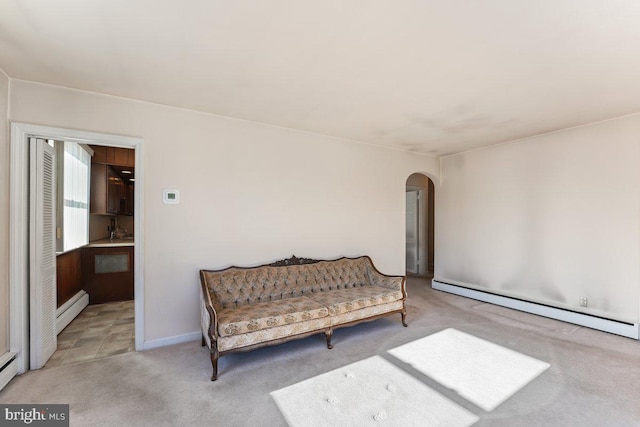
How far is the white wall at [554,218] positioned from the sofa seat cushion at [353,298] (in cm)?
227

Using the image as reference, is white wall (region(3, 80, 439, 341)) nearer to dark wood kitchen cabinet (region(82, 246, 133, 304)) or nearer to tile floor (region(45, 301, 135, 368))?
tile floor (region(45, 301, 135, 368))

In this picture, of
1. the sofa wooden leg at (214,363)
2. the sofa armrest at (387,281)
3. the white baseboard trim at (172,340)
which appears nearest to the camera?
the sofa wooden leg at (214,363)

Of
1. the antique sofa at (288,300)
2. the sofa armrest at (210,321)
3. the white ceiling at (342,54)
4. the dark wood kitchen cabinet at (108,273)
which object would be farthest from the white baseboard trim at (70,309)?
the white ceiling at (342,54)

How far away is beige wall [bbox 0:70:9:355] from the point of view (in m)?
2.41

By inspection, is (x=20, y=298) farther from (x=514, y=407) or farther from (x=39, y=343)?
(x=514, y=407)

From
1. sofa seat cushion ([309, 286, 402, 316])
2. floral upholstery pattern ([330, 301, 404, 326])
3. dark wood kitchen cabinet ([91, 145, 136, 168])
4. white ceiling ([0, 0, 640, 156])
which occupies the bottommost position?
floral upholstery pattern ([330, 301, 404, 326])

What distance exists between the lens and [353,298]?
344 cm

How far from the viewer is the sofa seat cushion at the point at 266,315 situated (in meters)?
2.63

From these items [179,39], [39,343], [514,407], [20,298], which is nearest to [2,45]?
[179,39]

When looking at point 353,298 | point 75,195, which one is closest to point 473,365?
point 353,298

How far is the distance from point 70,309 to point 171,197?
2.27 metres

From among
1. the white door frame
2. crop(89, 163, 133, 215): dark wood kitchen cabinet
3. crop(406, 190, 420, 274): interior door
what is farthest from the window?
crop(406, 190, 420, 274): interior door

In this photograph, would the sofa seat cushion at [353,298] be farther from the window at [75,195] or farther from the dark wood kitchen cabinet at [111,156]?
the dark wood kitchen cabinet at [111,156]

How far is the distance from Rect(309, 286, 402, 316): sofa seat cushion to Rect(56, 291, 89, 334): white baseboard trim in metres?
3.07
